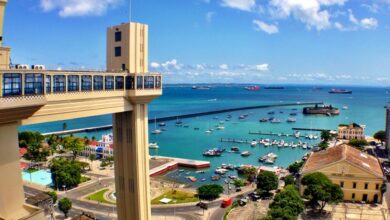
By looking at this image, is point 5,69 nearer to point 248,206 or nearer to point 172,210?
point 172,210

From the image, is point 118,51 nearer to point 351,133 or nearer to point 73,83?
point 73,83

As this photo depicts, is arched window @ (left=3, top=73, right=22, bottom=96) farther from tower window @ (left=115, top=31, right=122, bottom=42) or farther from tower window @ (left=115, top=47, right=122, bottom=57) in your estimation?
tower window @ (left=115, top=31, right=122, bottom=42)

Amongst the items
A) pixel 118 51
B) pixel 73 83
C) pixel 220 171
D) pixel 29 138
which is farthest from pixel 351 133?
pixel 73 83

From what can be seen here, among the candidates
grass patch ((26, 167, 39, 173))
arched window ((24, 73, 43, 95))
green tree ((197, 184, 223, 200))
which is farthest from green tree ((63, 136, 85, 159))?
arched window ((24, 73, 43, 95))

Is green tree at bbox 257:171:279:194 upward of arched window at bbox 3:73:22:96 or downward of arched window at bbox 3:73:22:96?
downward

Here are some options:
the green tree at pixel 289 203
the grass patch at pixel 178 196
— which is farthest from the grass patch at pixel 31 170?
the green tree at pixel 289 203

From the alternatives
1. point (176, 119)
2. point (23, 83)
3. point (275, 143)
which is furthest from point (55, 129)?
point (23, 83)
